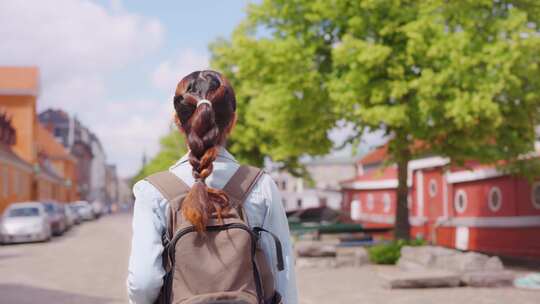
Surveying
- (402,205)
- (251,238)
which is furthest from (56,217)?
(251,238)

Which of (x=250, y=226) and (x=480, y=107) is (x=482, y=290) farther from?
(x=250, y=226)

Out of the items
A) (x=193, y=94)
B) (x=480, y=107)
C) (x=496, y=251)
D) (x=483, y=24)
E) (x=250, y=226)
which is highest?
(x=483, y=24)

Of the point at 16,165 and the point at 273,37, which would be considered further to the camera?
the point at 16,165

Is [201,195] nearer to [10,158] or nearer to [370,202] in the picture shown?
[370,202]

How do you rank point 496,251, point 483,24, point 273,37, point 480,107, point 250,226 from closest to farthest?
point 250,226
point 480,107
point 483,24
point 273,37
point 496,251

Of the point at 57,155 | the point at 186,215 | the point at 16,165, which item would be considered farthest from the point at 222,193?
the point at 57,155

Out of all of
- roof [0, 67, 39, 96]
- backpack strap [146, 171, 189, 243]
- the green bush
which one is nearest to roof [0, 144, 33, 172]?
roof [0, 67, 39, 96]

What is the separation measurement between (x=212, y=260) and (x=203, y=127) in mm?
465

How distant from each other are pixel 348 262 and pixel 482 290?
5.01 m

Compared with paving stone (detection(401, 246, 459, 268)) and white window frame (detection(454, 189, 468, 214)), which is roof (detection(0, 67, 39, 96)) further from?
paving stone (detection(401, 246, 459, 268))

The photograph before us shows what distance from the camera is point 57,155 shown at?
268 ft

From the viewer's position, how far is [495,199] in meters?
20.7

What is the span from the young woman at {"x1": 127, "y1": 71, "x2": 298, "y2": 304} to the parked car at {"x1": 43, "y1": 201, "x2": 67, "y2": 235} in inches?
1095

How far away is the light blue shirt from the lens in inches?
92.8
